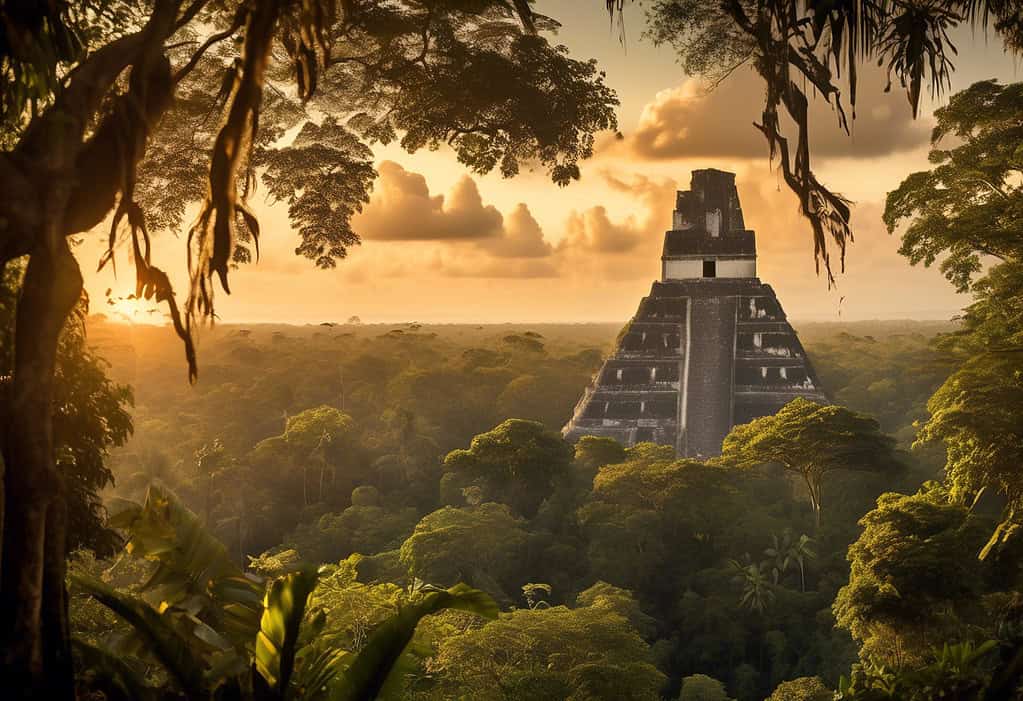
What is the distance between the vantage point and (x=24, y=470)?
4109 mm

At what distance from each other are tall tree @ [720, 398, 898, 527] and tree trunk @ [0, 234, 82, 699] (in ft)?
83.0

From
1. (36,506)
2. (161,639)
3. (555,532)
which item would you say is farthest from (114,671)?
(555,532)

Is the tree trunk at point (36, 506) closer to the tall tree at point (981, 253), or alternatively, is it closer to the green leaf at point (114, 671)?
the green leaf at point (114, 671)

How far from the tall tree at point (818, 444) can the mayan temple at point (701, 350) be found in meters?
7.62

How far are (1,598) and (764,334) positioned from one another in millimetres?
35099

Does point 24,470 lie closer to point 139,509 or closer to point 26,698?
point 26,698

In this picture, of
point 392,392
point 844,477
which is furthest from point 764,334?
point 392,392

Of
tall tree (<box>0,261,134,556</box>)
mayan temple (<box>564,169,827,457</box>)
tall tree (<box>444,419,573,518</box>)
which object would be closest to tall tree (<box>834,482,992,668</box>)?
tall tree (<box>444,419,573,518</box>)

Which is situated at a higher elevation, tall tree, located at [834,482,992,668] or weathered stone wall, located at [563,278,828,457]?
weathered stone wall, located at [563,278,828,457]

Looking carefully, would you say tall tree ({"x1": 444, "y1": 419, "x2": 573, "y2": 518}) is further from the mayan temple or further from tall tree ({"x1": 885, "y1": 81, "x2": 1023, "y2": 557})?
tall tree ({"x1": 885, "y1": 81, "x2": 1023, "y2": 557})

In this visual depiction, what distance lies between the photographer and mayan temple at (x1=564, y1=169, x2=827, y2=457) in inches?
1437

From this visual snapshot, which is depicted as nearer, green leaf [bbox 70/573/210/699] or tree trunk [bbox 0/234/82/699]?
tree trunk [bbox 0/234/82/699]

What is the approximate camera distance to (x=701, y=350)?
37.5 metres

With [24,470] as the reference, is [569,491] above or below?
below
